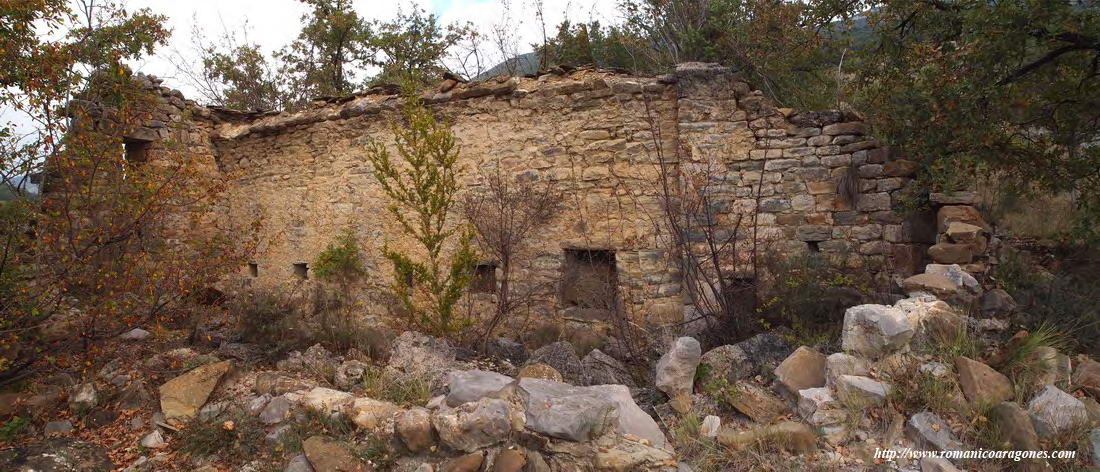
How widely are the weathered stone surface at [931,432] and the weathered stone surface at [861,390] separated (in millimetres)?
181

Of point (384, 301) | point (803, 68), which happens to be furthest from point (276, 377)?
point (803, 68)

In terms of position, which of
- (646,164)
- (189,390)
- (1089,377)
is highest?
(646,164)

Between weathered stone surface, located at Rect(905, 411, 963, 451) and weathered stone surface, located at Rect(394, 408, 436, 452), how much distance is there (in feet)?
8.59

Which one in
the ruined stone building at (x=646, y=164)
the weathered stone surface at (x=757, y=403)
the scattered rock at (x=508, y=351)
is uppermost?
the ruined stone building at (x=646, y=164)

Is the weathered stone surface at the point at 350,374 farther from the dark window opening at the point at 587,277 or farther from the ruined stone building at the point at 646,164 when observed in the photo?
the dark window opening at the point at 587,277

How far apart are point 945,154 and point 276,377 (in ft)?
19.7

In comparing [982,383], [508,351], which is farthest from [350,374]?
[982,383]

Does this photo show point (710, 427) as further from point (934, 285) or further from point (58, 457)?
point (58, 457)

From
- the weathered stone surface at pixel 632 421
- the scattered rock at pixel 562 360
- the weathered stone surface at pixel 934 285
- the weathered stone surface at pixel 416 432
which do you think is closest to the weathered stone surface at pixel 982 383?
the weathered stone surface at pixel 934 285

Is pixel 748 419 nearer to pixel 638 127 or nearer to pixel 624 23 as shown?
pixel 638 127

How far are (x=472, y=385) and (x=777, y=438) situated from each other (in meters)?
1.79

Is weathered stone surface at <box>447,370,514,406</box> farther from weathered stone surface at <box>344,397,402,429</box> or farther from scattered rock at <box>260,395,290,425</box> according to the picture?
scattered rock at <box>260,395,290,425</box>

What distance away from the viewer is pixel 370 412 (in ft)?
11.4

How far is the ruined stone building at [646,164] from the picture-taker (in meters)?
5.14
